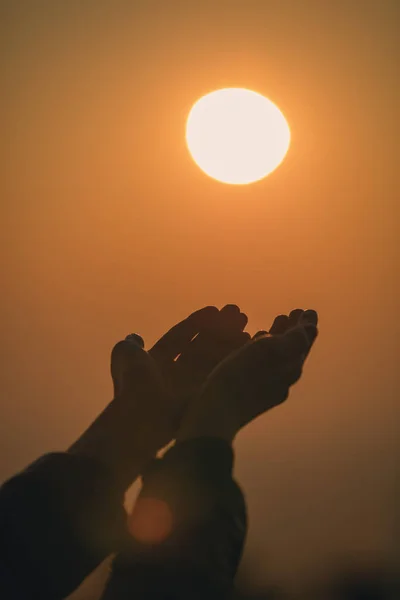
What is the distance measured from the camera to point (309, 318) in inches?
81.1

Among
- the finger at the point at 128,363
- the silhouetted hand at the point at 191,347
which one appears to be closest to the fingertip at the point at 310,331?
the silhouetted hand at the point at 191,347

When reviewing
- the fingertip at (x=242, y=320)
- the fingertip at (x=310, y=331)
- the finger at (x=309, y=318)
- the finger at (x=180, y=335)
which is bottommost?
the finger at (x=180, y=335)

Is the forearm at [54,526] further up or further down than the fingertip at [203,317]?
further down

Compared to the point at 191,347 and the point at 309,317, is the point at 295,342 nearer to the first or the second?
the point at 309,317

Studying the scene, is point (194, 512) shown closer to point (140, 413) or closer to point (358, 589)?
point (140, 413)

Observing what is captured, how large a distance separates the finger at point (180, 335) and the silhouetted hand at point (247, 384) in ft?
1.25

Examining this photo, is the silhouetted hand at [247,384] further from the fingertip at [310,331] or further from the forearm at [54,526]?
the forearm at [54,526]

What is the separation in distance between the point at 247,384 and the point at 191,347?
0.66 metres

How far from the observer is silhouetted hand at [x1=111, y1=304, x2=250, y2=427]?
1.99 meters

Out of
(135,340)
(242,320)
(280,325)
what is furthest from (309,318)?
(135,340)

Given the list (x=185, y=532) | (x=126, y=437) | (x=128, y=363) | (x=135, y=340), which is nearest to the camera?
(x=185, y=532)

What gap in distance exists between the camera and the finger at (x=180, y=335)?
2156mm

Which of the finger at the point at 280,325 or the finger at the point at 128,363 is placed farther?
the finger at the point at 280,325

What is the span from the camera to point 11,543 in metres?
1.23
